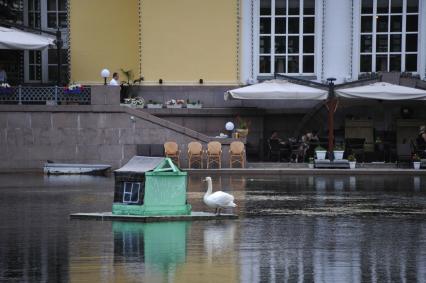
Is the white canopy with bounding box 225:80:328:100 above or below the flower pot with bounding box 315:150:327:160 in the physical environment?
above

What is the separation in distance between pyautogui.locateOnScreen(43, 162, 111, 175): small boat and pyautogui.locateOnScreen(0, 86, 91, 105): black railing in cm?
242

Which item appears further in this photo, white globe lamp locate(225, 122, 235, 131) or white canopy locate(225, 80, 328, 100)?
white globe lamp locate(225, 122, 235, 131)

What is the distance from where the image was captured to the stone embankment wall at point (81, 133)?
96.8 feet

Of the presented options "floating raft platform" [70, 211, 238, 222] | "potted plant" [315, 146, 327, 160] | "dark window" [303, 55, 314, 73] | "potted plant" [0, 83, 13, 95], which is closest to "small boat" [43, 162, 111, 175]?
"potted plant" [0, 83, 13, 95]

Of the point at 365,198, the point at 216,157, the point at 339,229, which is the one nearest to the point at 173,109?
the point at 216,157

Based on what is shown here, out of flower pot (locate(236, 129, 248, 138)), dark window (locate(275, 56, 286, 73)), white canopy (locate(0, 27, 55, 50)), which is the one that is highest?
white canopy (locate(0, 27, 55, 50))

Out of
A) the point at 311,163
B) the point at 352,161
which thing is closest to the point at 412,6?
the point at 352,161

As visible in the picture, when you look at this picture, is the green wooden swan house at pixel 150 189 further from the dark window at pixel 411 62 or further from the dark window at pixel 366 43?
the dark window at pixel 411 62

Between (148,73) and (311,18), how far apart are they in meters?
6.02

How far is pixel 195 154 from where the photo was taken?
1155 inches

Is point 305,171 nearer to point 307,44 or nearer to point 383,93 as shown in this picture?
point 383,93

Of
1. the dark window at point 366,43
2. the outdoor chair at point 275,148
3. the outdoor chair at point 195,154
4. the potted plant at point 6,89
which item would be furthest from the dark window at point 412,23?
the potted plant at point 6,89

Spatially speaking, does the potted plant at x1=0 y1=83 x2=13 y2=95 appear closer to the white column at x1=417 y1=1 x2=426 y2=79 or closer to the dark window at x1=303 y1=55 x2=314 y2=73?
the dark window at x1=303 y1=55 x2=314 y2=73

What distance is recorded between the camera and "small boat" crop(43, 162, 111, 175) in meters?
28.2
